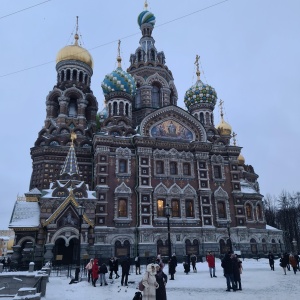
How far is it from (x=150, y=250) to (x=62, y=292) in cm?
1458

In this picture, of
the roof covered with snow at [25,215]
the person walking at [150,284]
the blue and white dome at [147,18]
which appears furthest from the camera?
the blue and white dome at [147,18]

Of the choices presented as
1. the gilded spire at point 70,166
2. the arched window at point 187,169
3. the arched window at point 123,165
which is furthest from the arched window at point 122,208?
the arched window at point 187,169

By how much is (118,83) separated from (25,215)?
15568 millimetres

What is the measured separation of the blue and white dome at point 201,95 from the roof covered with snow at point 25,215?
19.9 metres

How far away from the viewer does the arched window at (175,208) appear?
89.8ft

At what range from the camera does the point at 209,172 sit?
29.6 metres

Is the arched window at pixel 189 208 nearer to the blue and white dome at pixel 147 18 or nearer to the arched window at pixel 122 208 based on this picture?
the arched window at pixel 122 208

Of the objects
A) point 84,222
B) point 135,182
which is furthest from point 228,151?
point 84,222

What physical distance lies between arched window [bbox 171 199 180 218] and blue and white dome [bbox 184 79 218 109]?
494 inches

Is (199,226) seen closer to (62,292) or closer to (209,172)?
(209,172)

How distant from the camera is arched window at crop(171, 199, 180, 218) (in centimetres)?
2736

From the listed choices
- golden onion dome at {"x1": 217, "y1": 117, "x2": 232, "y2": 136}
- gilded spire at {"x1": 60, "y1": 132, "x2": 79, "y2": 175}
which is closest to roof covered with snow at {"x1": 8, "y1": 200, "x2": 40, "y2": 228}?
gilded spire at {"x1": 60, "y1": 132, "x2": 79, "y2": 175}

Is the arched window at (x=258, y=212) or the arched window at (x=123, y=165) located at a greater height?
the arched window at (x=123, y=165)

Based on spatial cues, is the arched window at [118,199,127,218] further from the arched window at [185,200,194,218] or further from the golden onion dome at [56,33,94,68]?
the golden onion dome at [56,33,94,68]
